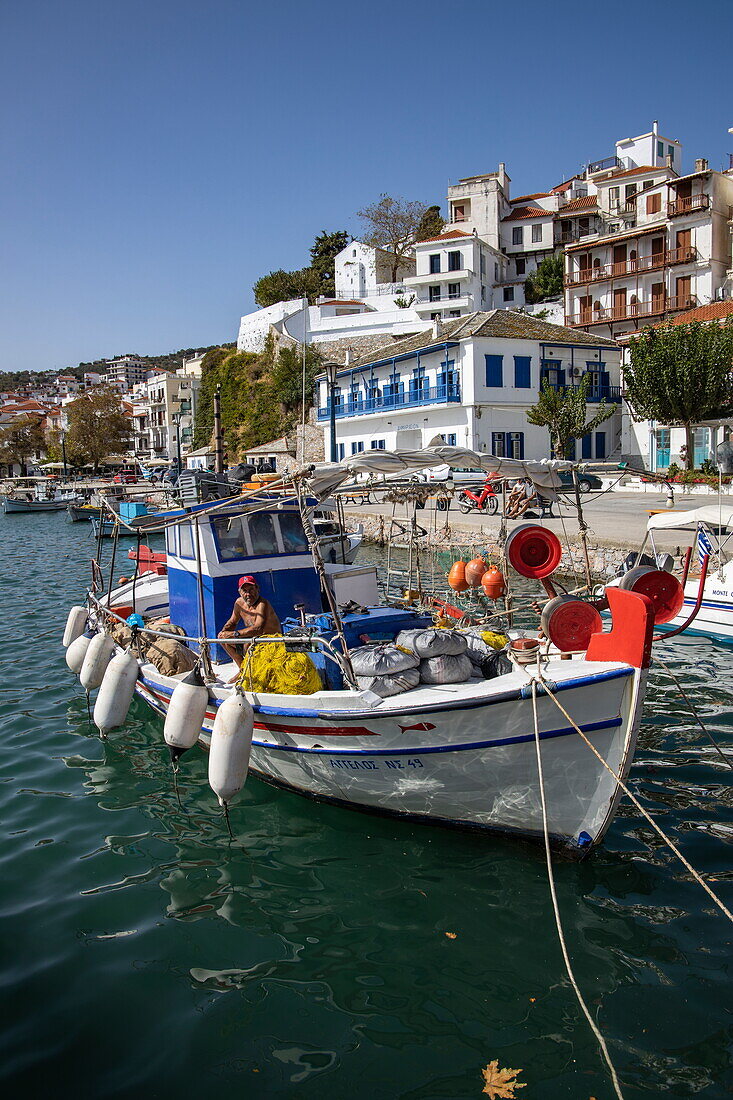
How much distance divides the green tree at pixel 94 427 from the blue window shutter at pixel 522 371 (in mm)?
50120

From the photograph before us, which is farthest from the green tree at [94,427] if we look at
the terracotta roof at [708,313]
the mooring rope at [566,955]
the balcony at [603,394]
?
the mooring rope at [566,955]

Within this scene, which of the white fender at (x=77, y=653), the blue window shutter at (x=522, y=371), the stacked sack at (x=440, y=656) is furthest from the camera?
the blue window shutter at (x=522, y=371)

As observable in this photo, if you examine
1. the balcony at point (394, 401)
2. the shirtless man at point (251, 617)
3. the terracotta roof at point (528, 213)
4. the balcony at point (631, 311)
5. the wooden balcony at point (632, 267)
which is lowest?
the shirtless man at point (251, 617)

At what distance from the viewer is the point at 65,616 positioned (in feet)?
55.2

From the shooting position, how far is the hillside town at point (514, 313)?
3862cm

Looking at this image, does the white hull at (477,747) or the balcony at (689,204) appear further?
the balcony at (689,204)

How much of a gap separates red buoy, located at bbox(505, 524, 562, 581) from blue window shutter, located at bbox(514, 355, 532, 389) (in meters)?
32.0

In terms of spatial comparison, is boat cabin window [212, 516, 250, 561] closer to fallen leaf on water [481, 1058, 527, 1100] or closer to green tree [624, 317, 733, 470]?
fallen leaf on water [481, 1058, 527, 1100]

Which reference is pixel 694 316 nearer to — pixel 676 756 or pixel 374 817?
pixel 676 756

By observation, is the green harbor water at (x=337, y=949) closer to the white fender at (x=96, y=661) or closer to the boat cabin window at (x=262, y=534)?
the white fender at (x=96, y=661)

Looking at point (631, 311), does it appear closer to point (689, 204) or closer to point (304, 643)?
point (689, 204)

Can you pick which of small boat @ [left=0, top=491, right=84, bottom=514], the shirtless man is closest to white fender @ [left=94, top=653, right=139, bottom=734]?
the shirtless man

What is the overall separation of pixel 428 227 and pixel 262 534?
208 ft

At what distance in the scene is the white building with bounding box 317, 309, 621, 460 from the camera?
3797 cm
